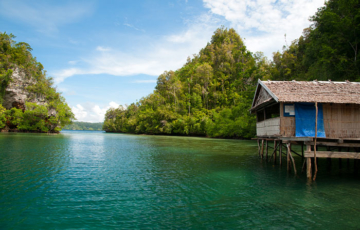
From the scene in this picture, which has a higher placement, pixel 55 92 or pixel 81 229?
pixel 55 92

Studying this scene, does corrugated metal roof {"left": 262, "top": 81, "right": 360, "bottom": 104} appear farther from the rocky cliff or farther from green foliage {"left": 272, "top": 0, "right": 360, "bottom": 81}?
the rocky cliff

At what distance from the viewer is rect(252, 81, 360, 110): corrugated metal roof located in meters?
12.5

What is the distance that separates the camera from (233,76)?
78.2 metres

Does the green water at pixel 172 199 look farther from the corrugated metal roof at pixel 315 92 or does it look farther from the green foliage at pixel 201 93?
the green foliage at pixel 201 93

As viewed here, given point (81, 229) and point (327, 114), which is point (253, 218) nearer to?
point (81, 229)

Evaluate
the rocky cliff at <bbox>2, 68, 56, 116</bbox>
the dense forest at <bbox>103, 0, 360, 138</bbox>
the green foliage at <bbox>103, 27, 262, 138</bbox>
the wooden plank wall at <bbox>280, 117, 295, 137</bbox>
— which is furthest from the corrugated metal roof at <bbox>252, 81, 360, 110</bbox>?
the rocky cliff at <bbox>2, 68, 56, 116</bbox>

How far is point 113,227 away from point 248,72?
48.7 meters

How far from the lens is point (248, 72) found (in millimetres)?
49562

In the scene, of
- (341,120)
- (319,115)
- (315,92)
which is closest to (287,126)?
(319,115)

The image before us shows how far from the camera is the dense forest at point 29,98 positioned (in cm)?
5649

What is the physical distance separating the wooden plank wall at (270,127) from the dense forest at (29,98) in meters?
61.5

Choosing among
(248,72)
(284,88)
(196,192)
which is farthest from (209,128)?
(196,192)

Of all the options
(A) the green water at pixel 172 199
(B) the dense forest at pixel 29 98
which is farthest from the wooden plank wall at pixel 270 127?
(B) the dense forest at pixel 29 98

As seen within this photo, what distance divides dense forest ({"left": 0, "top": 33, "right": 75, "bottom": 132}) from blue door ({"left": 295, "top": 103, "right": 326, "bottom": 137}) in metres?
64.8
